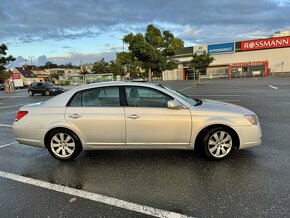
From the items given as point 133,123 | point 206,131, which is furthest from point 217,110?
point 133,123

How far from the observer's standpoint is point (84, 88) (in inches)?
221

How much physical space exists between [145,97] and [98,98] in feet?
2.89

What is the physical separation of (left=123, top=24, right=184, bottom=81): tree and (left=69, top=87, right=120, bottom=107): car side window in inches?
390

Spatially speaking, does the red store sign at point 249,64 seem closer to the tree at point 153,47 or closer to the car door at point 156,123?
the tree at point 153,47

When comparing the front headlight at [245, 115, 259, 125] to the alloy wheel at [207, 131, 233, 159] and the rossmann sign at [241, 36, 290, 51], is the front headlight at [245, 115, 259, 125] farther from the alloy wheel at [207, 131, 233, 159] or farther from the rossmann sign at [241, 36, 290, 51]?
the rossmann sign at [241, 36, 290, 51]

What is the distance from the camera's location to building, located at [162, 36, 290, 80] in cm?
6094

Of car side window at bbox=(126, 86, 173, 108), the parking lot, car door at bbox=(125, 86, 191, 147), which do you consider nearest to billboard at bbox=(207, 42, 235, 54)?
the parking lot

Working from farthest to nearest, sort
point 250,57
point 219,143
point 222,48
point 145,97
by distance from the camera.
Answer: point 222,48 < point 250,57 < point 145,97 < point 219,143

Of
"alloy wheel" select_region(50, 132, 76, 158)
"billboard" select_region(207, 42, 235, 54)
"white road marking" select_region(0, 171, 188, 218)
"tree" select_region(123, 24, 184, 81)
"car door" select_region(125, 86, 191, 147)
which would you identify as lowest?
"white road marking" select_region(0, 171, 188, 218)

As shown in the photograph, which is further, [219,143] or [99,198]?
[219,143]

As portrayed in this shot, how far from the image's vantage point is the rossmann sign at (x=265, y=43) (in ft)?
198

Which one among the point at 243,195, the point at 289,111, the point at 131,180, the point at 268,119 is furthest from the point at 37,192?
the point at 289,111

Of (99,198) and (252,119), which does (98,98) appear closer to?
(99,198)

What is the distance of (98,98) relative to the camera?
217 inches
